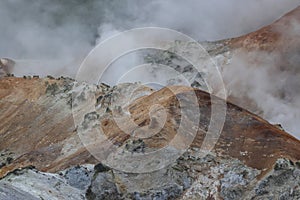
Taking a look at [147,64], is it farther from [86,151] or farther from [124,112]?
[86,151]

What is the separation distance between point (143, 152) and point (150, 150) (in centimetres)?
48

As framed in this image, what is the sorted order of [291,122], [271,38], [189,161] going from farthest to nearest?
[271,38] < [291,122] < [189,161]

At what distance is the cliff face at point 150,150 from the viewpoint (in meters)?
33.1

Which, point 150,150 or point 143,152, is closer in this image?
point 143,152

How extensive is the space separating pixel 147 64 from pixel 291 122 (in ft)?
116

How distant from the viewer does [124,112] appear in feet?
161

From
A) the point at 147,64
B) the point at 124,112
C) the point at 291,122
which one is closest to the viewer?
the point at 124,112

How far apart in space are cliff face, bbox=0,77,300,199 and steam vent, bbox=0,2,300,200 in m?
0.06

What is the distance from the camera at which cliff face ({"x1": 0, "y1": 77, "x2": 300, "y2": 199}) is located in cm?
3312

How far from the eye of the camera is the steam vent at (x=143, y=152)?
1304 inches

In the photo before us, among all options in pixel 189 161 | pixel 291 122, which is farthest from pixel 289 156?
pixel 291 122

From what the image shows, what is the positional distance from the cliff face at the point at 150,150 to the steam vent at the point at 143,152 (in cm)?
6

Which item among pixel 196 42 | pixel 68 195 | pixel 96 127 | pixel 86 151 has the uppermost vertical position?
pixel 196 42

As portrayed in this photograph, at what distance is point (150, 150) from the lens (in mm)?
36156
